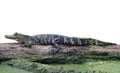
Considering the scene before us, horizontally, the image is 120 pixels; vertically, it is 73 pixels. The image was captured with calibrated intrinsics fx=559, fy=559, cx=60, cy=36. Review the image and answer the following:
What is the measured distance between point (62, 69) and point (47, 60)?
67 cm

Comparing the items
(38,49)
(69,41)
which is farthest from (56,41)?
(38,49)

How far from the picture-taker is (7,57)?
9.80m

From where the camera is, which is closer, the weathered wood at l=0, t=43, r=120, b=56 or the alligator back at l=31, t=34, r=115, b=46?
the weathered wood at l=0, t=43, r=120, b=56

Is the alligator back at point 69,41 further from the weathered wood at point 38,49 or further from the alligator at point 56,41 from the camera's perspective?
the weathered wood at point 38,49

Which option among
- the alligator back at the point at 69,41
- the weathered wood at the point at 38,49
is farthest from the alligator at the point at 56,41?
the weathered wood at the point at 38,49

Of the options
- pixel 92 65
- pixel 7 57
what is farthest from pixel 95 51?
pixel 7 57

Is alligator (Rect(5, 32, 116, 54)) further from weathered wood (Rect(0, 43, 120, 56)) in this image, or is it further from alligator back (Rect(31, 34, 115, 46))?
weathered wood (Rect(0, 43, 120, 56))

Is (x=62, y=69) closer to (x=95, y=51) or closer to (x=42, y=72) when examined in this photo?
(x=42, y=72)

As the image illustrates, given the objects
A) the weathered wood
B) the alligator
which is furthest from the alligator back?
the weathered wood

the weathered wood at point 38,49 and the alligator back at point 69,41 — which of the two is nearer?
the weathered wood at point 38,49

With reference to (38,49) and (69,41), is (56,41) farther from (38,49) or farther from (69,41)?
(38,49)

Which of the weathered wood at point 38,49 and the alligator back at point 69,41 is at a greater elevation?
the alligator back at point 69,41

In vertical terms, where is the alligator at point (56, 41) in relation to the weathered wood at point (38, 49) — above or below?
above

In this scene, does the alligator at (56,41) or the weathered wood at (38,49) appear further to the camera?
the alligator at (56,41)
